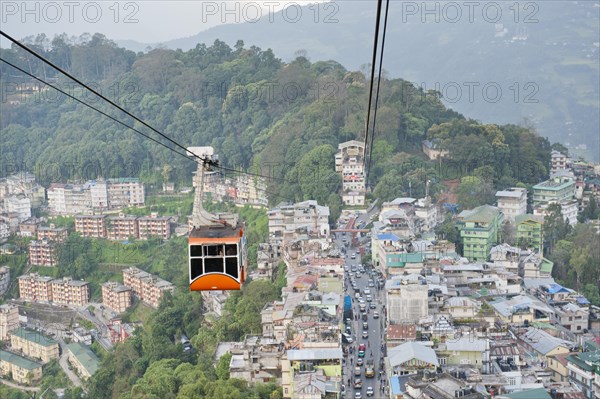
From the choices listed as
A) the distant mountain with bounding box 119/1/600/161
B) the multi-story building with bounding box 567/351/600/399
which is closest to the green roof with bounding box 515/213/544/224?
the multi-story building with bounding box 567/351/600/399

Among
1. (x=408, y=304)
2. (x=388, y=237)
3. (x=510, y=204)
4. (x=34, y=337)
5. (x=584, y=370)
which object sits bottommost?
(x=34, y=337)

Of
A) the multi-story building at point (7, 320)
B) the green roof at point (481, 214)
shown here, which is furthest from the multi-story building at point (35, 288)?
the green roof at point (481, 214)

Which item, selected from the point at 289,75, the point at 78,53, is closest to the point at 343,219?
the point at 289,75

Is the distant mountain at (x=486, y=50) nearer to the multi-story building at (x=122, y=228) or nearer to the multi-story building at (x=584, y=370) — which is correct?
the multi-story building at (x=122, y=228)

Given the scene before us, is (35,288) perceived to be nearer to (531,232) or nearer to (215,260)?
(531,232)

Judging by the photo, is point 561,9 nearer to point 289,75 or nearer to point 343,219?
point 289,75

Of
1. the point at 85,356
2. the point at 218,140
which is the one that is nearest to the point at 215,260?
the point at 85,356
